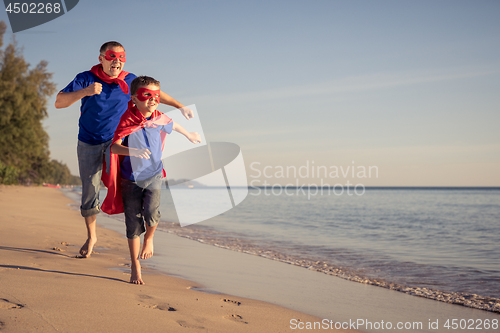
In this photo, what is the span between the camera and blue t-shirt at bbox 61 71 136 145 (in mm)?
3307

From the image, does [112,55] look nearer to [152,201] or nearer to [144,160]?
[144,160]

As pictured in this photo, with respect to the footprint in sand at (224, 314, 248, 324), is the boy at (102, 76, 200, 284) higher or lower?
higher

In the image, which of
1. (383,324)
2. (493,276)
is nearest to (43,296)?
(383,324)

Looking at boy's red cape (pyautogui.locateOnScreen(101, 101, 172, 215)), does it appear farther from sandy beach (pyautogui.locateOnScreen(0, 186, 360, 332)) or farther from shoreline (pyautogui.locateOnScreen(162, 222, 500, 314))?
shoreline (pyautogui.locateOnScreen(162, 222, 500, 314))

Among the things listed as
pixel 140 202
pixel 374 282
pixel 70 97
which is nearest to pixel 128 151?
pixel 140 202

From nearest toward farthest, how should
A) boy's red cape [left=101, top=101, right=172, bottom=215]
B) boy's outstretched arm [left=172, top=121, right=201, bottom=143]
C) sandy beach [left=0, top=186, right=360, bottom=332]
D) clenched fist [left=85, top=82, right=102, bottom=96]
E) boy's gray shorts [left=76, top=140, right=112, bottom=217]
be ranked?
sandy beach [left=0, top=186, right=360, bottom=332], boy's red cape [left=101, top=101, right=172, bottom=215], clenched fist [left=85, top=82, right=102, bottom=96], boy's outstretched arm [left=172, top=121, right=201, bottom=143], boy's gray shorts [left=76, top=140, right=112, bottom=217]

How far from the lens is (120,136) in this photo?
2.67 m

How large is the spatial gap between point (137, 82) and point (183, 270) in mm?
2410

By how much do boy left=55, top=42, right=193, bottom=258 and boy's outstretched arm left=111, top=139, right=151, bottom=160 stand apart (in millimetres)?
624

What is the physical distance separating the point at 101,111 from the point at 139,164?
33.0 inches

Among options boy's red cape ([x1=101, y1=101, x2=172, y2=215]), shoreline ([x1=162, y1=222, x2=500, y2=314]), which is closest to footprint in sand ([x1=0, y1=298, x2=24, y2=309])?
boy's red cape ([x1=101, y1=101, x2=172, y2=215])

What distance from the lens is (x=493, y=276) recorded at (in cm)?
511

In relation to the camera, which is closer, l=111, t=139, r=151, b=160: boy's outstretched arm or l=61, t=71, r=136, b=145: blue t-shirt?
l=111, t=139, r=151, b=160: boy's outstretched arm

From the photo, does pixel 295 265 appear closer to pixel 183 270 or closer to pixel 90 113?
pixel 183 270
